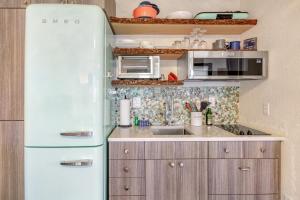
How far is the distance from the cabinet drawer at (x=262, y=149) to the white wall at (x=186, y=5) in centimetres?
152

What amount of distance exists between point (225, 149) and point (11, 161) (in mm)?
1736

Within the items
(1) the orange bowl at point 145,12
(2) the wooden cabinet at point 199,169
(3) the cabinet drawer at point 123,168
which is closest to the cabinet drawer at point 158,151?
(2) the wooden cabinet at point 199,169

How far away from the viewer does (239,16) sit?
6.43ft

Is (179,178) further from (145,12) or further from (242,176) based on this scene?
(145,12)

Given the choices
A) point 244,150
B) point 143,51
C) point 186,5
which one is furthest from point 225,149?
point 186,5

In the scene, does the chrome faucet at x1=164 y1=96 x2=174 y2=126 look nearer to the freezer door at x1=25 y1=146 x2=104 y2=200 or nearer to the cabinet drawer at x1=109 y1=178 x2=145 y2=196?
the cabinet drawer at x1=109 y1=178 x2=145 y2=196

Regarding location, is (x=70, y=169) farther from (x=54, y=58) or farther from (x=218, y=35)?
(x=218, y=35)

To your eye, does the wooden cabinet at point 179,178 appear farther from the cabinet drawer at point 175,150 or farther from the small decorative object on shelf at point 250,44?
the small decorative object on shelf at point 250,44

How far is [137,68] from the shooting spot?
1.95 metres

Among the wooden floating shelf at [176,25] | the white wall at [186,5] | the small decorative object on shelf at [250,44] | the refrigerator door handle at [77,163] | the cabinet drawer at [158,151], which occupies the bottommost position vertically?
the refrigerator door handle at [77,163]

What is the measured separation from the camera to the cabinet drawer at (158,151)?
161cm

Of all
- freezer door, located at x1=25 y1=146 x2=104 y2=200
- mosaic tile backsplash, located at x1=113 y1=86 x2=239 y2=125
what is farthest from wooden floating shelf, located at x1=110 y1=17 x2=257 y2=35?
freezer door, located at x1=25 y1=146 x2=104 y2=200

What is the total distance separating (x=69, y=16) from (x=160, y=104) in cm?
124

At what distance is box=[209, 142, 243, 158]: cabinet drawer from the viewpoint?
1.62m
